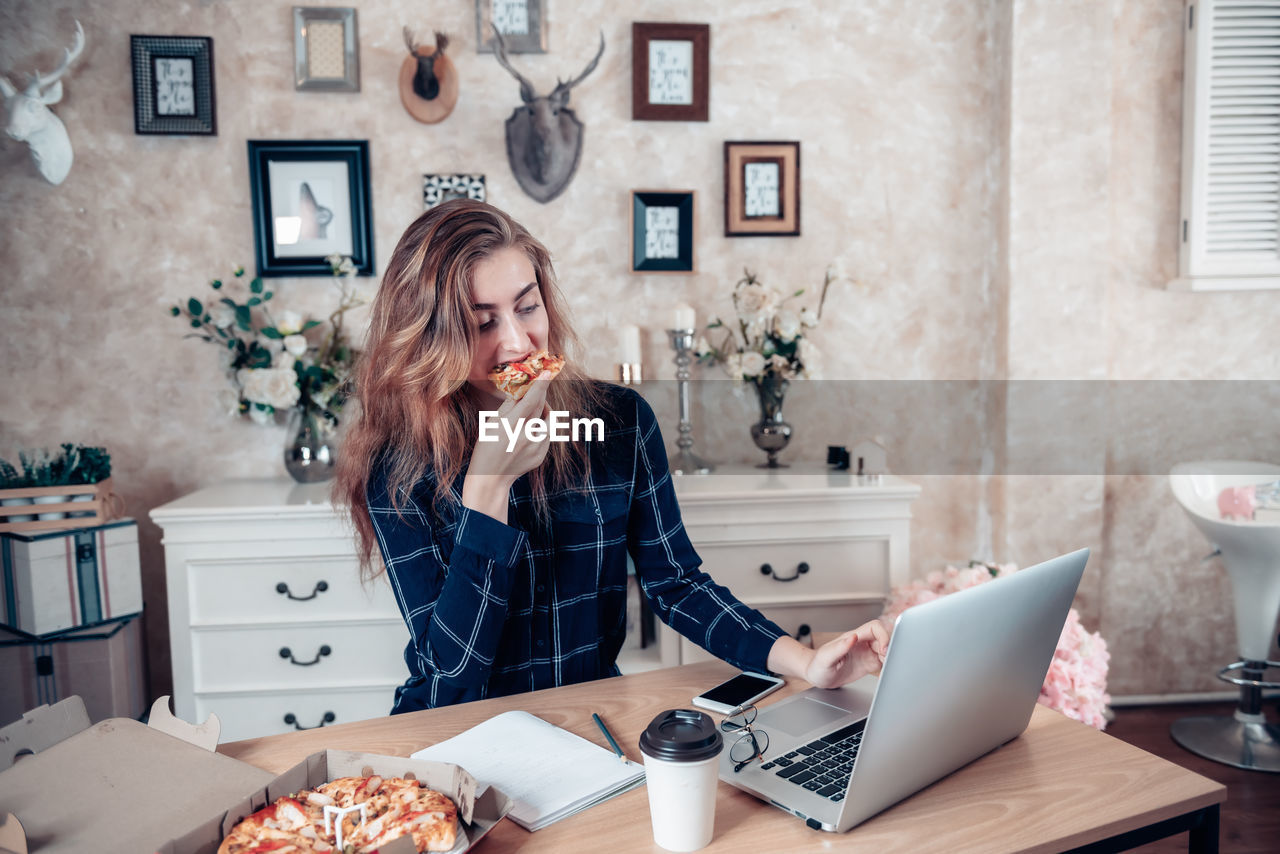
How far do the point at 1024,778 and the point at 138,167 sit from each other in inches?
105

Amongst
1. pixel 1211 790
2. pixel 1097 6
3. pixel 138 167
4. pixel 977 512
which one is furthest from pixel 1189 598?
pixel 138 167

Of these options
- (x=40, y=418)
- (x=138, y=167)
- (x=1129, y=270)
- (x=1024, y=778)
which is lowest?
(x=1024, y=778)

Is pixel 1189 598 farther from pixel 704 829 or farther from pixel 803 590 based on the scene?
pixel 704 829

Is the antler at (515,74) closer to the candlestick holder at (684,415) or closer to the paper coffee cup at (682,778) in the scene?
the candlestick holder at (684,415)

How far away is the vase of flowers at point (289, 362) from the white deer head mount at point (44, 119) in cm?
48

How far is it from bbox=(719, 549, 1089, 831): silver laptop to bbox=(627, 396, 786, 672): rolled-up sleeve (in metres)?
0.21

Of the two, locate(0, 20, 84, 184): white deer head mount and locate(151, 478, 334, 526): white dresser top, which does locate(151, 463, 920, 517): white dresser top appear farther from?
locate(0, 20, 84, 184): white deer head mount

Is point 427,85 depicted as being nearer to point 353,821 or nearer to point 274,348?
point 274,348

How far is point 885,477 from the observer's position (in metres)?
2.44

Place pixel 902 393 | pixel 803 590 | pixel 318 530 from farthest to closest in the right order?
pixel 902 393, pixel 803 590, pixel 318 530

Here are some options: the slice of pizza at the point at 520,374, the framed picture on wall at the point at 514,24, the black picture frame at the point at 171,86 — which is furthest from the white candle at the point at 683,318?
the black picture frame at the point at 171,86

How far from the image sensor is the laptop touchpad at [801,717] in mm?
1057

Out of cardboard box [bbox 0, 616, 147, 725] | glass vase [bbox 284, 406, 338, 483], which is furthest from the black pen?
cardboard box [bbox 0, 616, 147, 725]

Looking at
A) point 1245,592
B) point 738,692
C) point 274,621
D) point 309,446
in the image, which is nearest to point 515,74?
point 309,446
